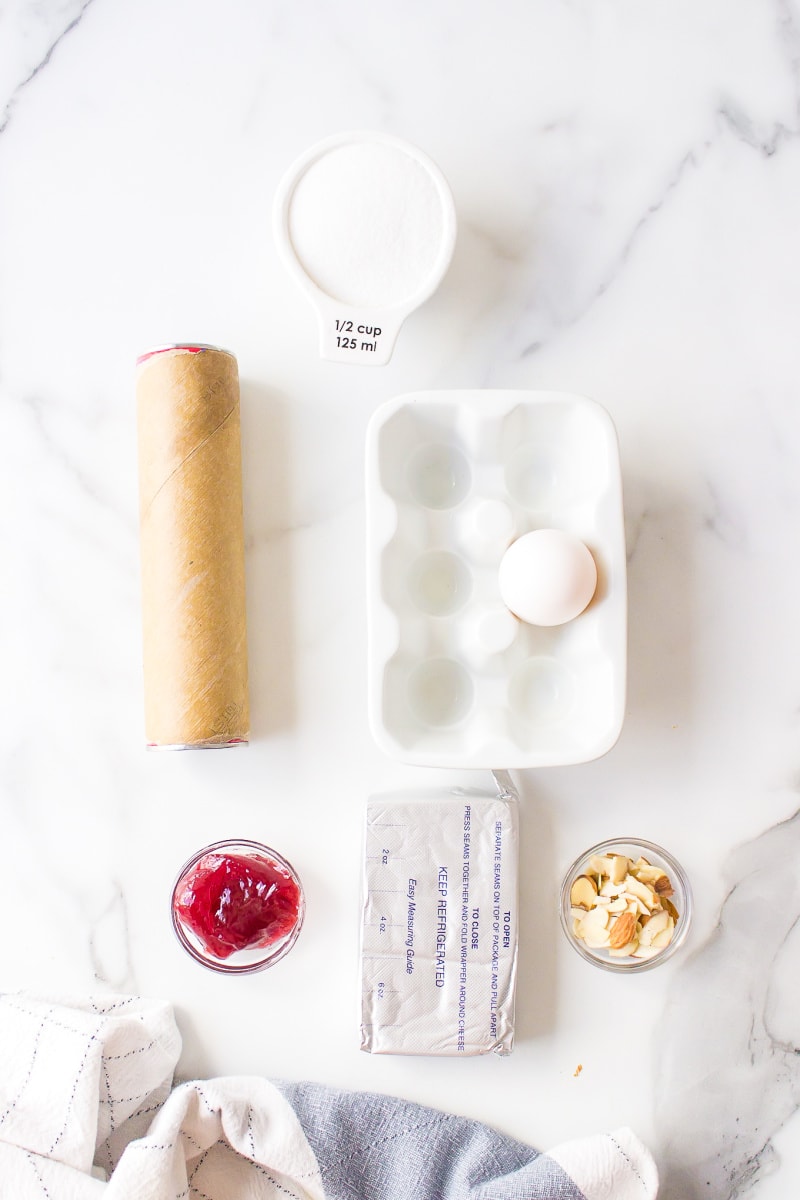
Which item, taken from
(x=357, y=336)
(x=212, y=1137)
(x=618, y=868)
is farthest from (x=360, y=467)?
(x=212, y=1137)

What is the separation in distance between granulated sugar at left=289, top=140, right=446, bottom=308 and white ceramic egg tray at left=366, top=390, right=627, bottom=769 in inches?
3.6

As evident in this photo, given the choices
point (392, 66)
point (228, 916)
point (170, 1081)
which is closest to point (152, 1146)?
point (170, 1081)

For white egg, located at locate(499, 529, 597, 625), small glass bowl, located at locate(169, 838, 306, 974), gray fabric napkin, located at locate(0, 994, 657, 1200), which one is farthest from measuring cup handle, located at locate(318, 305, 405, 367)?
gray fabric napkin, located at locate(0, 994, 657, 1200)

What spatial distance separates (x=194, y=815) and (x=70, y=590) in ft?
0.64

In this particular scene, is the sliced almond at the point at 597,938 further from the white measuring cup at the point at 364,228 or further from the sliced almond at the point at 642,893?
the white measuring cup at the point at 364,228

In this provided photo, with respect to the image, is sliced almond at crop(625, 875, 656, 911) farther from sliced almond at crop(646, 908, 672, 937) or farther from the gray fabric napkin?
the gray fabric napkin

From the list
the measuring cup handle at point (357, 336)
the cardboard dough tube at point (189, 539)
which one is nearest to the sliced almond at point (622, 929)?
the cardboard dough tube at point (189, 539)

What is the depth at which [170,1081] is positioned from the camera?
713 mm

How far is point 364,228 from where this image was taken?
634mm

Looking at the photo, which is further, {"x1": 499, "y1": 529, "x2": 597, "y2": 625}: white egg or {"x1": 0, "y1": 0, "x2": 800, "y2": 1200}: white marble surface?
{"x1": 0, "y1": 0, "x2": 800, "y2": 1200}: white marble surface

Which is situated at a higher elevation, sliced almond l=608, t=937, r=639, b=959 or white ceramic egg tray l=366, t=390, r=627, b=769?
white ceramic egg tray l=366, t=390, r=627, b=769

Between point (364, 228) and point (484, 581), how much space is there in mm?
252

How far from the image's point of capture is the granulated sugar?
634 mm

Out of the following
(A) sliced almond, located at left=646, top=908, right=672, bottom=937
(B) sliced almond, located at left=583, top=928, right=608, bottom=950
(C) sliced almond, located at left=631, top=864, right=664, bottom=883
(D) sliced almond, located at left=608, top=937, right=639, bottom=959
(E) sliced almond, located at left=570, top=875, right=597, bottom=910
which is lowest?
(D) sliced almond, located at left=608, top=937, right=639, bottom=959
